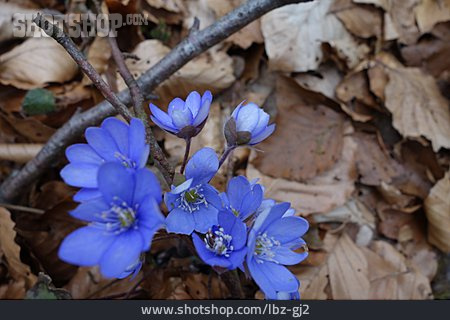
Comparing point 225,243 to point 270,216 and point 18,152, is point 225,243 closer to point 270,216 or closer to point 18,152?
point 270,216

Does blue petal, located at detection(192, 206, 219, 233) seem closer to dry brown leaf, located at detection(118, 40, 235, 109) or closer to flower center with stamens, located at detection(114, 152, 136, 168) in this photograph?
flower center with stamens, located at detection(114, 152, 136, 168)

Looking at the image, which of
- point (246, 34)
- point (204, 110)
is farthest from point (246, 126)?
point (246, 34)

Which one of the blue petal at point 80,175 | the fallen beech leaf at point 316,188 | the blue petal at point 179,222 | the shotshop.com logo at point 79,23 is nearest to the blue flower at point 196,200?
the blue petal at point 179,222

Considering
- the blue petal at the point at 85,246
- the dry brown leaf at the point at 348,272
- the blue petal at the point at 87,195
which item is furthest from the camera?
the dry brown leaf at the point at 348,272

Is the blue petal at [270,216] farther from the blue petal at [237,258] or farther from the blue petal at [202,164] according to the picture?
the blue petal at [202,164]

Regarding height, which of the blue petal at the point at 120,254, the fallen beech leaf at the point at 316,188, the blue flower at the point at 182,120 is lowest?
the fallen beech leaf at the point at 316,188

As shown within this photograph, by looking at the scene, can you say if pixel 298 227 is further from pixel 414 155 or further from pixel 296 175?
pixel 414 155

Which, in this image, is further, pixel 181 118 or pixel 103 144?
pixel 181 118
